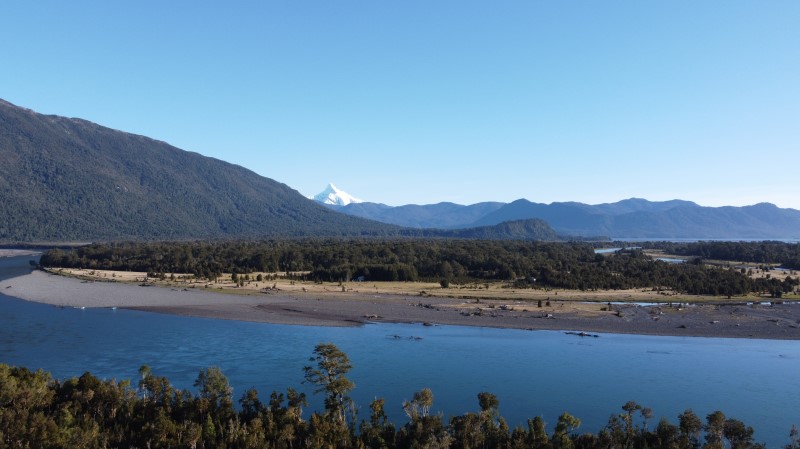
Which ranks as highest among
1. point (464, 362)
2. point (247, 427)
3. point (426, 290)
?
point (426, 290)

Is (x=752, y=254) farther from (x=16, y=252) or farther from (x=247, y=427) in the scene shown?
(x=16, y=252)

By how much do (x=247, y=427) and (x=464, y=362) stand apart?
22.7m

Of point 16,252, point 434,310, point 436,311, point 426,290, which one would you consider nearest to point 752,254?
point 426,290

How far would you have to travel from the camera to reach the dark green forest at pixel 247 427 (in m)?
25.8

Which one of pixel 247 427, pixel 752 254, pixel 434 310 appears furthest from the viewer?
pixel 752 254

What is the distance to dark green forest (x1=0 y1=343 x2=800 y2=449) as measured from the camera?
2580cm

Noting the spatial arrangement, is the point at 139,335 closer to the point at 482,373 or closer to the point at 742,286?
the point at 482,373

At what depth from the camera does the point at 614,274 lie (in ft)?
360

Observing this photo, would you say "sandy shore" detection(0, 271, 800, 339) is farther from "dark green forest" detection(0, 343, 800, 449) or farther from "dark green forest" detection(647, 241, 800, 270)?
"dark green forest" detection(647, 241, 800, 270)

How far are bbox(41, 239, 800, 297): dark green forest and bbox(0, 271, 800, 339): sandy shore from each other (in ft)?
63.1

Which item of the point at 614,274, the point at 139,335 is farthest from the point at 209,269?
the point at 614,274

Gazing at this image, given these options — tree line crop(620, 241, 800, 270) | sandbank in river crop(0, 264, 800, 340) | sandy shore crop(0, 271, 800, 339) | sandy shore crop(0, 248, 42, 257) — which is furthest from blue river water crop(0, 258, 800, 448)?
sandy shore crop(0, 248, 42, 257)

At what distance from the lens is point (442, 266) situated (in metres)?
119

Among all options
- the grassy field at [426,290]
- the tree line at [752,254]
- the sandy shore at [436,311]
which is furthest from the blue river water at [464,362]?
the tree line at [752,254]
